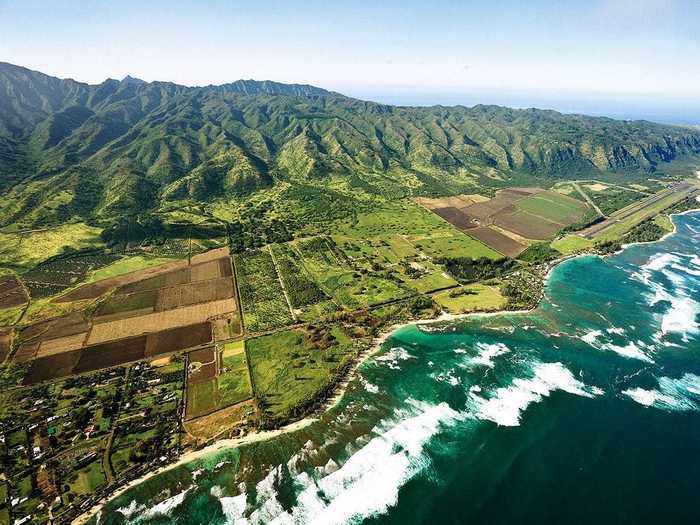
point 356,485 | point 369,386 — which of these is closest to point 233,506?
point 356,485

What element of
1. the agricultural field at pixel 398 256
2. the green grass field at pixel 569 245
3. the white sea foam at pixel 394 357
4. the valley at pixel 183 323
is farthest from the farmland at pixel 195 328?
the white sea foam at pixel 394 357

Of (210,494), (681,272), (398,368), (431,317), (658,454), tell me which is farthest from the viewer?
(681,272)

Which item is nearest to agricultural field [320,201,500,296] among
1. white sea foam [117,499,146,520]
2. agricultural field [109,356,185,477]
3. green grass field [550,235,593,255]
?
green grass field [550,235,593,255]

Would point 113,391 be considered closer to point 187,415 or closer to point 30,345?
point 187,415

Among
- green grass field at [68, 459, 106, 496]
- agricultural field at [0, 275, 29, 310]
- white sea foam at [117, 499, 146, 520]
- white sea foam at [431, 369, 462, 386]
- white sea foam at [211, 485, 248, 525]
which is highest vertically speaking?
agricultural field at [0, 275, 29, 310]

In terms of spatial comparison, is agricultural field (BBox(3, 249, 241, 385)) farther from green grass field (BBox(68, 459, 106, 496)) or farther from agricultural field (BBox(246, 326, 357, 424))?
green grass field (BBox(68, 459, 106, 496))

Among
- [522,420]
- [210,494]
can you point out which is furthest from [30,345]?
[522,420]
